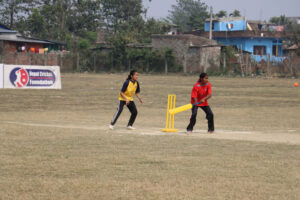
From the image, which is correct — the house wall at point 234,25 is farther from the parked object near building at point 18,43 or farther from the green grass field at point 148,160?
the green grass field at point 148,160

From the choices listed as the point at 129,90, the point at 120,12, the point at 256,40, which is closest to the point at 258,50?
the point at 256,40

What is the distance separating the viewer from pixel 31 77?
103 feet

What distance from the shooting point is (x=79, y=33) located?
288 feet

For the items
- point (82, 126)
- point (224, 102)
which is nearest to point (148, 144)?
point (82, 126)

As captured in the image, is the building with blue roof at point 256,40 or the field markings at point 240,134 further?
the building with blue roof at point 256,40

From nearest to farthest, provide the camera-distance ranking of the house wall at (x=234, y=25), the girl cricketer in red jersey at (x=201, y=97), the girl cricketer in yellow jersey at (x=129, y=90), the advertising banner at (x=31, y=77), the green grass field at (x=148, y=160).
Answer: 1. the green grass field at (x=148, y=160)
2. the girl cricketer in red jersey at (x=201, y=97)
3. the girl cricketer in yellow jersey at (x=129, y=90)
4. the advertising banner at (x=31, y=77)
5. the house wall at (x=234, y=25)

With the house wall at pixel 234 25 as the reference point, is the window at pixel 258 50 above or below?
below

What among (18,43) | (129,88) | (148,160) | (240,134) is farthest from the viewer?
(18,43)

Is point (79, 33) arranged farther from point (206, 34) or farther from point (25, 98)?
point (25, 98)

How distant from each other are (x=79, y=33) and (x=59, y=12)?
21.7ft

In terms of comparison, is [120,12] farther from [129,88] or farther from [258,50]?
[129,88]

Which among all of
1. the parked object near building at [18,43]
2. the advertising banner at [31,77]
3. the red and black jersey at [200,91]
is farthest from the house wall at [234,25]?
the red and black jersey at [200,91]

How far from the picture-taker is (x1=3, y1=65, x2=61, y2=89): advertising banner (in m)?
30.7

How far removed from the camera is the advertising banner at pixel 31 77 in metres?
30.7
